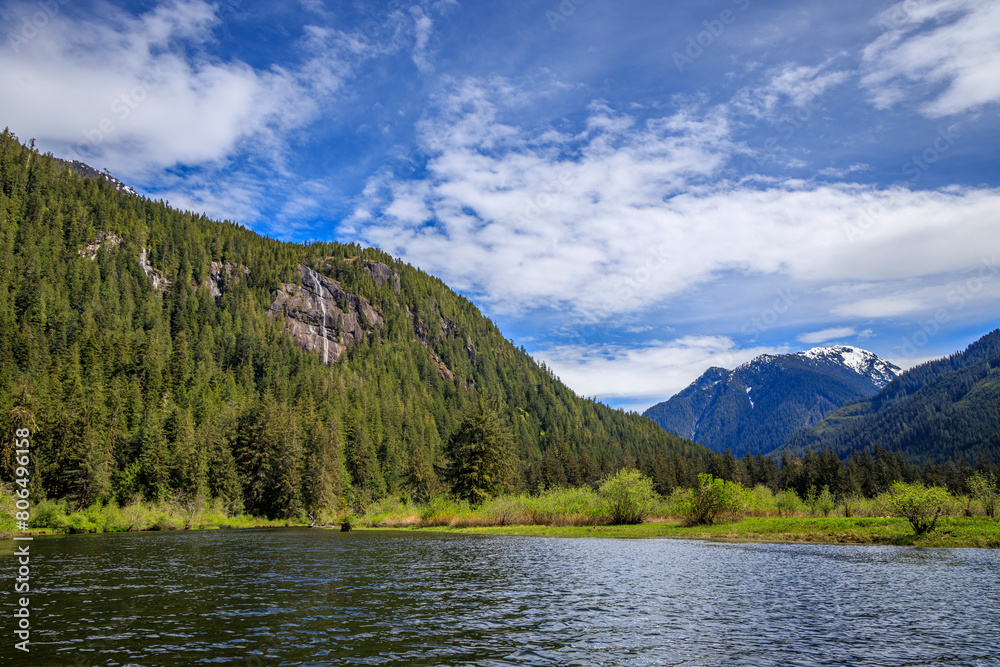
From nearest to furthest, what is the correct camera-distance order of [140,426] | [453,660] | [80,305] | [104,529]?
[453,660], [104,529], [140,426], [80,305]

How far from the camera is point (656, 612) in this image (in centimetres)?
2180

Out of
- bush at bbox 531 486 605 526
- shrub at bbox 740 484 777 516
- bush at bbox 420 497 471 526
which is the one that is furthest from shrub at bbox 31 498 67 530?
shrub at bbox 740 484 777 516

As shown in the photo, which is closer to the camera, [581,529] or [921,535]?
[921,535]

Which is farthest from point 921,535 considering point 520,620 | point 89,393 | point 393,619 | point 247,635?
point 89,393

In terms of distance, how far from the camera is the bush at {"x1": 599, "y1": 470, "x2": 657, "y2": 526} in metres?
72.8

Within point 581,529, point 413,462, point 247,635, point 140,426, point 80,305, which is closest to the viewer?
point 247,635

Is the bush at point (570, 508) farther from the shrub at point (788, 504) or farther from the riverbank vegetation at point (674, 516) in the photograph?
the shrub at point (788, 504)

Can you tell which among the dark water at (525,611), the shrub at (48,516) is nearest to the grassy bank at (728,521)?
the dark water at (525,611)

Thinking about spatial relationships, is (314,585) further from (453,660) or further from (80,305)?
(80,305)

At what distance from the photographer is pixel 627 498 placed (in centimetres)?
7369

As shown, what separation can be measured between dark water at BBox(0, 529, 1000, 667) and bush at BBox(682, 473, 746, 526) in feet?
91.5

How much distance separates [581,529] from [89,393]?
11199cm

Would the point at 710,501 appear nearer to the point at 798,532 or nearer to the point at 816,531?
the point at 798,532

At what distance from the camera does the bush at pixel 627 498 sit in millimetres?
72812
